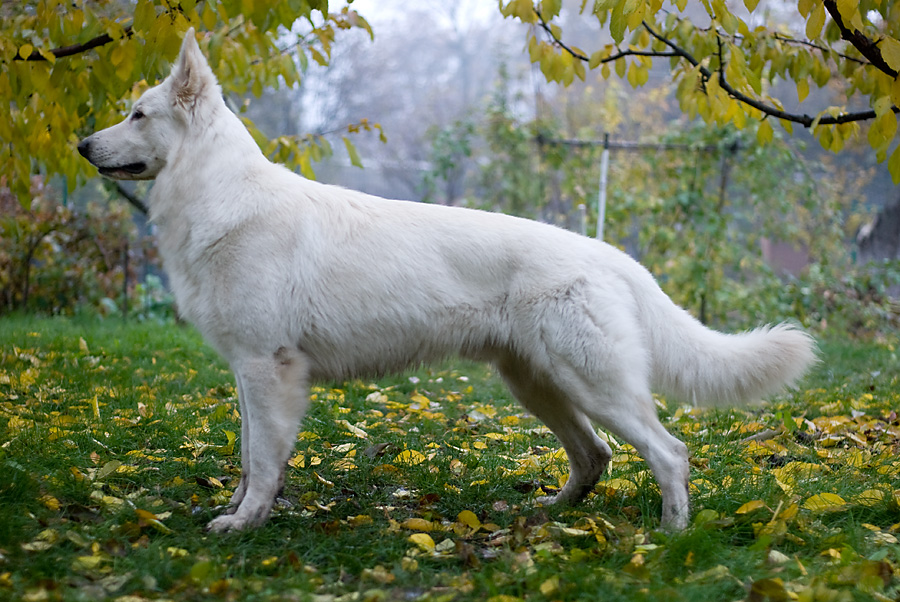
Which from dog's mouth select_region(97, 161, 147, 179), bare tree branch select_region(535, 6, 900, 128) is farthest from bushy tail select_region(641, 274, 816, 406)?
dog's mouth select_region(97, 161, 147, 179)

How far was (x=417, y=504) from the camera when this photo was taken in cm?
310

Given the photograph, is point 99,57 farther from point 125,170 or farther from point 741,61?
point 741,61

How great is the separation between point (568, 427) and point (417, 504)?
0.75 meters

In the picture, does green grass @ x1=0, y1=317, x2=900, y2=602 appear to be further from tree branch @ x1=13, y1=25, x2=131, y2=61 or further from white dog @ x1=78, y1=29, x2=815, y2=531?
tree branch @ x1=13, y1=25, x2=131, y2=61

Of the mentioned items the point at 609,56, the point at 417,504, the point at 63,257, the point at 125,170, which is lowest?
the point at 417,504

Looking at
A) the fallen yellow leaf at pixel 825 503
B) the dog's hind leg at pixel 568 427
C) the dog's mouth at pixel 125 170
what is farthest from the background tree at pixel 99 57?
the fallen yellow leaf at pixel 825 503

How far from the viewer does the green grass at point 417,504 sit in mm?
2174

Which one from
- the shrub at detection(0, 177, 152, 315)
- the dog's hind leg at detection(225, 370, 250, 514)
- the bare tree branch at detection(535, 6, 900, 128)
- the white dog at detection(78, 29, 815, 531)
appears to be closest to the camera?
the white dog at detection(78, 29, 815, 531)

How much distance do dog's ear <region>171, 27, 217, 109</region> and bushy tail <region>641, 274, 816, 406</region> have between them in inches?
79.5

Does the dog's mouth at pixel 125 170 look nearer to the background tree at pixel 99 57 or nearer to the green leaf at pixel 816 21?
the background tree at pixel 99 57

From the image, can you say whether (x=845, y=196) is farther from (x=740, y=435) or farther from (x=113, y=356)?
(x=113, y=356)

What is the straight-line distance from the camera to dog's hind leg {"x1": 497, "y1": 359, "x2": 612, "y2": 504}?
3191 mm

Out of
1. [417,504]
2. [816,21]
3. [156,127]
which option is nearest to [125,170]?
[156,127]

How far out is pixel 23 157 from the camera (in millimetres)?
4191
